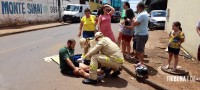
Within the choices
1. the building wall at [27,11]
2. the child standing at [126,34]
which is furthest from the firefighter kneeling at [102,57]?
the building wall at [27,11]

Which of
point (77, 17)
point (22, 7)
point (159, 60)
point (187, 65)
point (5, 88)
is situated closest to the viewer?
point (5, 88)

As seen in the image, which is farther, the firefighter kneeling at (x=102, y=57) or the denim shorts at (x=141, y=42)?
the denim shorts at (x=141, y=42)

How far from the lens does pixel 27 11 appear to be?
2405 centimetres

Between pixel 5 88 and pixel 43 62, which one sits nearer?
pixel 5 88

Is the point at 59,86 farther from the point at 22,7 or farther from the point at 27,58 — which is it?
the point at 22,7

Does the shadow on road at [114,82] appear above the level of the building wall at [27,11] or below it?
below

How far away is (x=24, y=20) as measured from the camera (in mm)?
23625

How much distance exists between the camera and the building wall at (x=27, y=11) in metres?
20.3

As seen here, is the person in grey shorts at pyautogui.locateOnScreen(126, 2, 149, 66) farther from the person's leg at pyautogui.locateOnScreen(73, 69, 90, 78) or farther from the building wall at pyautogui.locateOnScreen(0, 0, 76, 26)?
the building wall at pyautogui.locateOnScreen(0, 0, 76, 26)

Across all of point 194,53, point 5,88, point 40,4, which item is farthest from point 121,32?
point 40,4

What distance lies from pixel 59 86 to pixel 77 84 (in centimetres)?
41

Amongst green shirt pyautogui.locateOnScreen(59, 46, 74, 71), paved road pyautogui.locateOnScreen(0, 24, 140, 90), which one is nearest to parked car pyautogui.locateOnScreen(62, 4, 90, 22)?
paved road pyautogui.locateOnScreen(0, 24, 140, 90)

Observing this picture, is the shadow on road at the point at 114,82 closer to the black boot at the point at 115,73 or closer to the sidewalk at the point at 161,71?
the black boot at the point at 115,73

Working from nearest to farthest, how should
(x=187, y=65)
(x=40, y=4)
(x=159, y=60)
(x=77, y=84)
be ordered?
(x=77, y=84)
(x=187, y=65)
(x=159, y=60)
(x=40, y=4)
